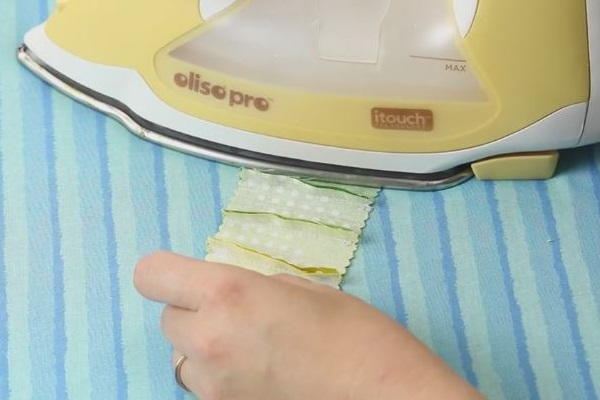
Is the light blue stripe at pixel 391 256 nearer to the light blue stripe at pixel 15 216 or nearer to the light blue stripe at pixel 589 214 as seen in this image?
the light blue stripe at pixel 589 214

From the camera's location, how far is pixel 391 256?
0.88 meters

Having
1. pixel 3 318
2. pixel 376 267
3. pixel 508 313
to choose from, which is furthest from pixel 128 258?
pixel 508 313

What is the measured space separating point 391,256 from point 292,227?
10 centimetres

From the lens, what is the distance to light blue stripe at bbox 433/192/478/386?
32.7 inches

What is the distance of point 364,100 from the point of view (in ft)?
2.91

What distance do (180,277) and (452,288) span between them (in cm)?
31

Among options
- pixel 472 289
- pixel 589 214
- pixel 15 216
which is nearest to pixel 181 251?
pixel 15 216

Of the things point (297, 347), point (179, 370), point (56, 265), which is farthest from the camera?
point (56, 265)

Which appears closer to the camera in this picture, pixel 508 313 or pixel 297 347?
pixel 297 347

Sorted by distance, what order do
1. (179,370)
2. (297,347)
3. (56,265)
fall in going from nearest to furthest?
1. (297,347)
2. (179,370)
3. (56,265)

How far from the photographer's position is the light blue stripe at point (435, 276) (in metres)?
0.84

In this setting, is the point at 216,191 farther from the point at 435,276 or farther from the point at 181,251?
the point at 435,276

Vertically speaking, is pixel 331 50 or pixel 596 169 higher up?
pixel 331 50

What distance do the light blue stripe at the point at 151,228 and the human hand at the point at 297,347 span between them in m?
0.17
